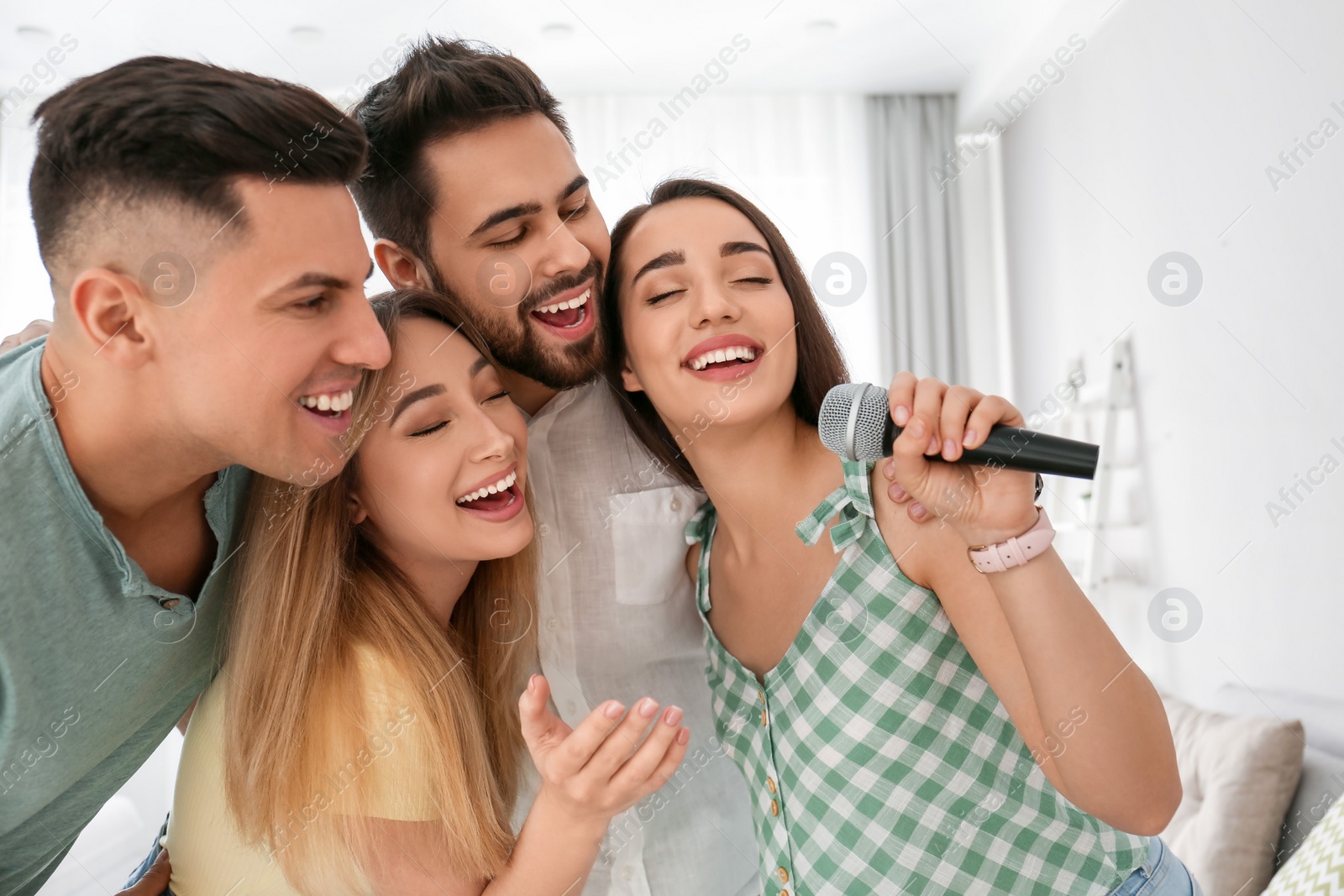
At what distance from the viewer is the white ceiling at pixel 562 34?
430 centimetres

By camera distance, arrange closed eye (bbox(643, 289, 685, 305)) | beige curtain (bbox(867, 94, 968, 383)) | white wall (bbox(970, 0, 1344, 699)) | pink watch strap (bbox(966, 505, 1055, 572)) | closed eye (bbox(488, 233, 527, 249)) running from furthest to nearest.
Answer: beige curtain (bbox(867, 94, 968, 383)), white wall (bbox(970, 0, 1344, 699)), closed eye (bbox(488, 233, 527, 249)), closed eye (bbox(643, 289, 685, 305)), pink watch strap (bbox(966, 505, 1055, 572))

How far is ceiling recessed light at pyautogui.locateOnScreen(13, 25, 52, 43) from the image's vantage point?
437 centimetres

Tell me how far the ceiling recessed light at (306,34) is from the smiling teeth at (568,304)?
338 cm

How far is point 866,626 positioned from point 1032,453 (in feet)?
1.70

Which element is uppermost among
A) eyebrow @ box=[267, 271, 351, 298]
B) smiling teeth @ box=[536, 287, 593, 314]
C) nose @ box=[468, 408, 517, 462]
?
smiling teeth @ box=[536, 287, 593, 314]

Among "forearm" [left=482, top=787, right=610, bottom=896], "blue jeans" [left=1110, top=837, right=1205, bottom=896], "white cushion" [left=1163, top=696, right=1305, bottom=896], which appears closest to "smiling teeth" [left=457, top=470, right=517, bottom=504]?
"forearm" [left=482, top=787, right=610, bottom=896]

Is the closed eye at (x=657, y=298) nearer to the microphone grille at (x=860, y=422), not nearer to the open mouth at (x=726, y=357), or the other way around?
the open mouth at (x=726, y=357)

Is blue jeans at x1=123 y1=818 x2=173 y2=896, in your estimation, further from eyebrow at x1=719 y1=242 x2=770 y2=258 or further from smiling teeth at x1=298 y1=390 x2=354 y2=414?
eyebrow at x1=719 y1=242 x2=770 y2=258

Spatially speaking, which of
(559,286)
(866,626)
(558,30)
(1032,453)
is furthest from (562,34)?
(1032,453)

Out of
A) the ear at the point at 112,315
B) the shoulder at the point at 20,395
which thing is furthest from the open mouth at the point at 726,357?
the shoulder at the point at 20,395

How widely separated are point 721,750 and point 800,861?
13.5 inches

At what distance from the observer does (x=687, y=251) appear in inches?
68.3

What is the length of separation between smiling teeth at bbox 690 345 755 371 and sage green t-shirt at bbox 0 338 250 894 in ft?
2.63

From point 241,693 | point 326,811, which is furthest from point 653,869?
point 241,693
